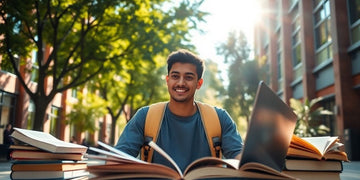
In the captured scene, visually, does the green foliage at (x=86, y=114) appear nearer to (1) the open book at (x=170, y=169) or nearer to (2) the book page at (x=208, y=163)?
(1) the open book at (x=170, y=169)

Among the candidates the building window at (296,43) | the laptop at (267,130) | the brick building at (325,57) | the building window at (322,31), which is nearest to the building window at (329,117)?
the brick building at (325,57)

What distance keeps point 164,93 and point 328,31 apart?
1287cm

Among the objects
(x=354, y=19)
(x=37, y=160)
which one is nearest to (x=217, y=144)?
(x=37, y=160)

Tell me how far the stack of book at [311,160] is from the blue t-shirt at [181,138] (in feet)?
1.19

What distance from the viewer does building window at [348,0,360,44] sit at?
13.8 m

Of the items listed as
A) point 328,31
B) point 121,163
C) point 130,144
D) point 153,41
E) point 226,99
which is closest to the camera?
point 121,163

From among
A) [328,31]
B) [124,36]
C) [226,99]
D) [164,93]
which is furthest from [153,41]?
[226,99]

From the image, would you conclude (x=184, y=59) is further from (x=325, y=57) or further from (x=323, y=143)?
(x=325, y=57)

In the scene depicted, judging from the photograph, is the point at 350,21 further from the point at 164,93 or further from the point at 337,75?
the point at 164,93

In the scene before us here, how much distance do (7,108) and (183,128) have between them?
1722cm

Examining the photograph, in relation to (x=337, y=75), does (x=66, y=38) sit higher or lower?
higher

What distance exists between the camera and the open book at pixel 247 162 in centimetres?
151

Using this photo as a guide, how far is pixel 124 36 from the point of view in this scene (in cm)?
1223

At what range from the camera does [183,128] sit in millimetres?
2508
